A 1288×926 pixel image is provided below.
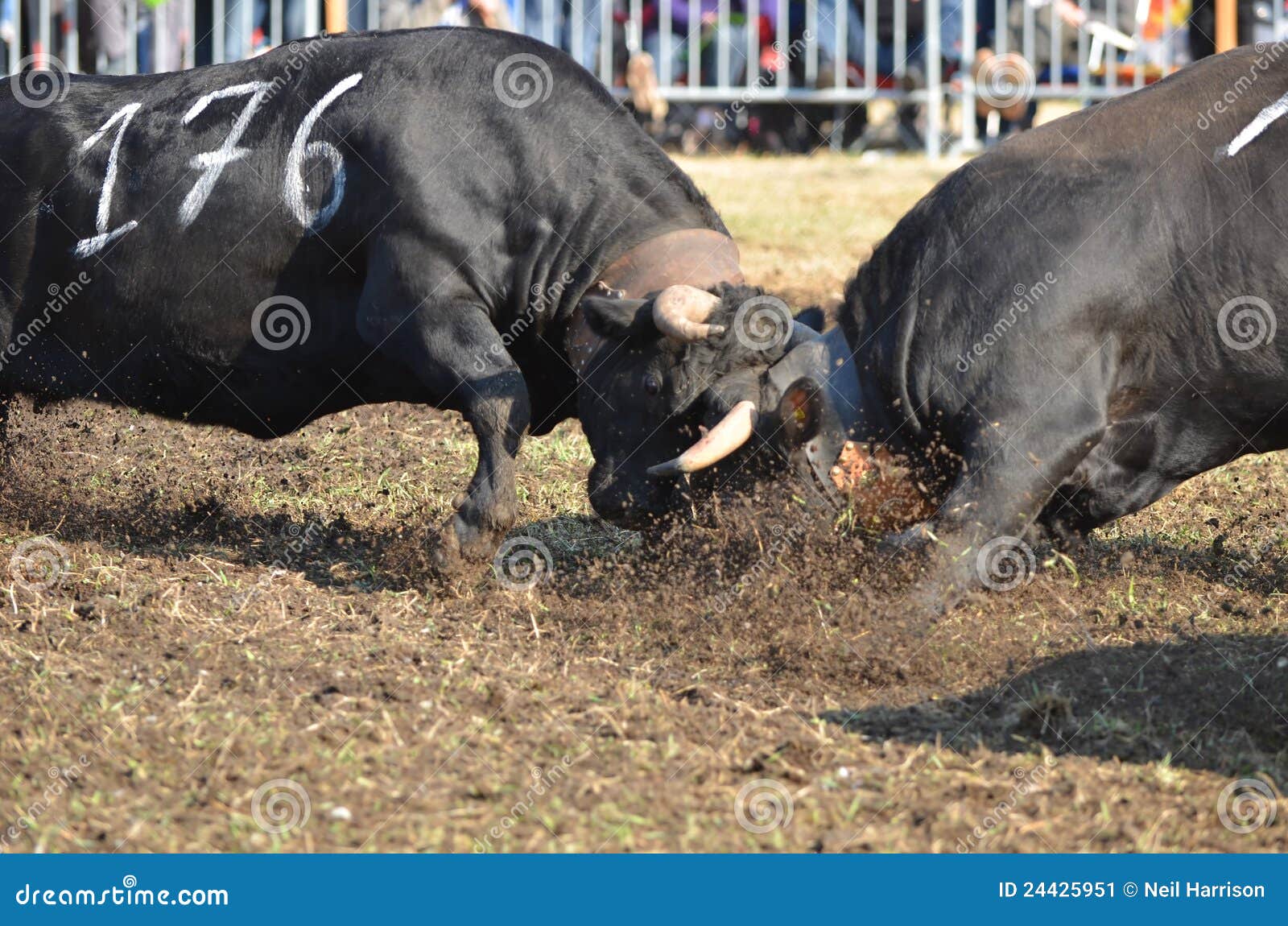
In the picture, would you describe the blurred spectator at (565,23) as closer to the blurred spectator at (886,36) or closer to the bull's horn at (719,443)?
the blurred spectator at (886,36)

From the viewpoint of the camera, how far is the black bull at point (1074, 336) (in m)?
5.20

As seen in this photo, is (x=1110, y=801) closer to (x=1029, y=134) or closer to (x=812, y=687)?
(x=812, y=687)

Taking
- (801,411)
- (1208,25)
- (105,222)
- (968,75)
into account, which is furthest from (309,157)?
(1208,25)

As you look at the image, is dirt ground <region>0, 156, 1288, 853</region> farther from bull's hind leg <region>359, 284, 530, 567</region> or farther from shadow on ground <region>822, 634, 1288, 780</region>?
bull's hind leg <region>359, 284, 530, 567</region>

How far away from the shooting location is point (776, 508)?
17.9 ft

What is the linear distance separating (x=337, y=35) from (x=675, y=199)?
1446 mm

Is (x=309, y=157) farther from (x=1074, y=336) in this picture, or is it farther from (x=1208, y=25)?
(x=1208, y=25)

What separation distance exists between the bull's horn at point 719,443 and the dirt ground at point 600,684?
0.28m

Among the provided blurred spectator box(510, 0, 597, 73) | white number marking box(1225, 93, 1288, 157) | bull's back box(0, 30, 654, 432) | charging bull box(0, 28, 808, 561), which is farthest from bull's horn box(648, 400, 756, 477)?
blurred spectator box(510, 0, 597, 73)

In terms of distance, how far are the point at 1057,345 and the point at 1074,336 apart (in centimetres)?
6

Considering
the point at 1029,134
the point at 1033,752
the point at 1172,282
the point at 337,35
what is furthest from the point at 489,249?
the point at 1033,752

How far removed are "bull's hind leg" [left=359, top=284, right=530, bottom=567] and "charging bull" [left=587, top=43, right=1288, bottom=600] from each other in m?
0.45

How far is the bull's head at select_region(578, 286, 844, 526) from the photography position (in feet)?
17.6

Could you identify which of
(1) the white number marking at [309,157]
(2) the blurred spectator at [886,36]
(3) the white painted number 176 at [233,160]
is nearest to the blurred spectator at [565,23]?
(2) the blurred spectator at [886,36]
